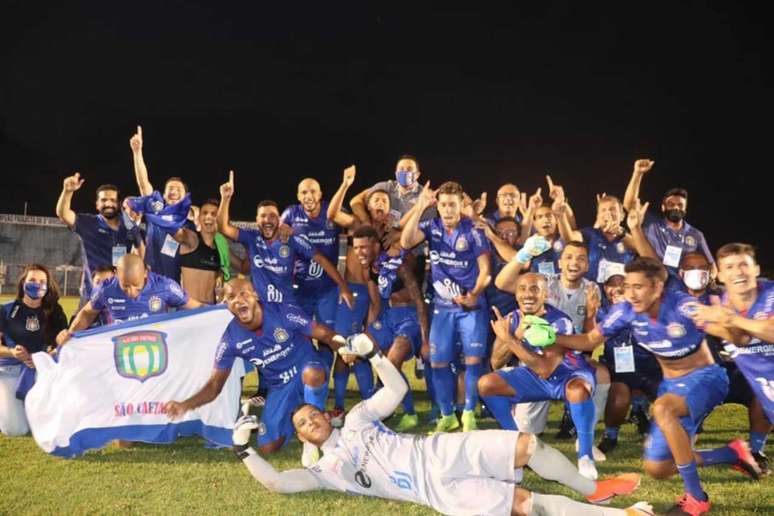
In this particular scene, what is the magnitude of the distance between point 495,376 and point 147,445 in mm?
3514

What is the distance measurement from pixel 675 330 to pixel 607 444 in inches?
70.8

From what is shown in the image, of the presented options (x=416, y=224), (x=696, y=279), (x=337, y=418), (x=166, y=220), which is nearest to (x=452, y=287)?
(x=416, y=224)

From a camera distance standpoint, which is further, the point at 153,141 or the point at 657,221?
the point at 153,141

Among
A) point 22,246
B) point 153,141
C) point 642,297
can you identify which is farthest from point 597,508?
point 153,141

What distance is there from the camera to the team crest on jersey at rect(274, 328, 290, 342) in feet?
20.3

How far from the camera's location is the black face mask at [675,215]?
8250mm

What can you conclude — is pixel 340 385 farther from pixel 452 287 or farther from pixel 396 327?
pixel 452 287

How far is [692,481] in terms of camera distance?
15.0 ft

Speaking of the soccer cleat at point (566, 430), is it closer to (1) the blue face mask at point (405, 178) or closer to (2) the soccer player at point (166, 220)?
(1) the blue face mask at point (405, 178)

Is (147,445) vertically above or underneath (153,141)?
underneath

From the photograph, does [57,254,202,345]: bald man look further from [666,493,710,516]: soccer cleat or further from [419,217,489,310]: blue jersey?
[666,493,710,516]: soccer cleat

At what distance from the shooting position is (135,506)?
4652mm

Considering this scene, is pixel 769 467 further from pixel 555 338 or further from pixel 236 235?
pixel 236 235

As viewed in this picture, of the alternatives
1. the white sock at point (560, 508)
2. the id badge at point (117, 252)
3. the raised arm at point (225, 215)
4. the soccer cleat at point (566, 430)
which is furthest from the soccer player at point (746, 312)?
the id badge at point (117, 252)
